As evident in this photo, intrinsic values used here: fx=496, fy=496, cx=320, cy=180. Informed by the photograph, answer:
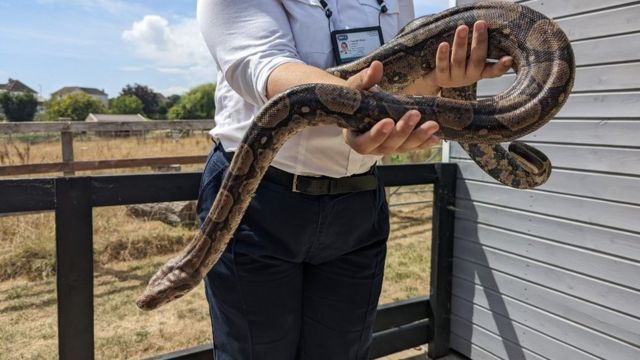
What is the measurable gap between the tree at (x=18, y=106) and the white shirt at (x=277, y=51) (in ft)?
251

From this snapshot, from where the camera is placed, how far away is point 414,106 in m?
1.95

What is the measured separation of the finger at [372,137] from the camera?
1.80 metres

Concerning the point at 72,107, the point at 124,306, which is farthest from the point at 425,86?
the point at 72,107

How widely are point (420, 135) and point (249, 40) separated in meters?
0.77

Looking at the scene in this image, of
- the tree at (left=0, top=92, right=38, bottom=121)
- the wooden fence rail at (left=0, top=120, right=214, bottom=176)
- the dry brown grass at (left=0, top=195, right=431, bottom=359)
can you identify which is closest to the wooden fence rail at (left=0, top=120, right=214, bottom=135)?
the wooden fence rail at (left=0, top=120, right=214, bottom=176)

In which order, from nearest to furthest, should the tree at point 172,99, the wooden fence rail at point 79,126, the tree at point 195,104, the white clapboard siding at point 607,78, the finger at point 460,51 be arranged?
the finger at point 460,51
the white clapboard siding at point 607,78
the wooden fence rail at point 79,126
the tree at point 195,104
the tree at point 172,99

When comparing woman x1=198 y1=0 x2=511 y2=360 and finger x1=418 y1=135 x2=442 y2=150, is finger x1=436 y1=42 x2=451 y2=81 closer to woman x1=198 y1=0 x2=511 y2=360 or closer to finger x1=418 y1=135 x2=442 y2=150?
woman x1=198 y1=0 x2=511 y2=360

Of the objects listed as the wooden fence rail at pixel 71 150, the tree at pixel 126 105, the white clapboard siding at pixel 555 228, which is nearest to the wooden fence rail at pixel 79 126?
the wooden fence rail at pixel 71 150

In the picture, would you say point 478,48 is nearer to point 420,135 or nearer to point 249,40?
point 420,135

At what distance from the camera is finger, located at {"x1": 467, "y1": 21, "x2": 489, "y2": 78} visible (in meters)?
2.13

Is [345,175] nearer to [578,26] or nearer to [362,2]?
[362,2]

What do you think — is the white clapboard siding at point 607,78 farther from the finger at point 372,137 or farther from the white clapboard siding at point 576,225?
the finger at point 372,137

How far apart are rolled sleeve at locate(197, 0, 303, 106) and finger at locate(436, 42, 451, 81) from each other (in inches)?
24.3

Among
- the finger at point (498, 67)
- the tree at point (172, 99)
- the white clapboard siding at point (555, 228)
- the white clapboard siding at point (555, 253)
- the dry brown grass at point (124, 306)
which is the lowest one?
the dry brown grass at point (124, 306)
